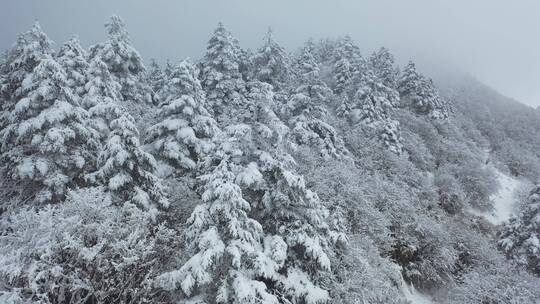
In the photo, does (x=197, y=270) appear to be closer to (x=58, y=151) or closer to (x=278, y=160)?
(x=278, y=160)

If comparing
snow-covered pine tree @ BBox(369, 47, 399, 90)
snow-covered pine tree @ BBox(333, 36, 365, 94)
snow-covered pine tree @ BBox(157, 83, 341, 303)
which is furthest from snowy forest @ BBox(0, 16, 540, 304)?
snow-covered pine tree @ BBox(369, 47, 399, 90)

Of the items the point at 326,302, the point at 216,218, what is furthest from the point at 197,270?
the point at 326,302

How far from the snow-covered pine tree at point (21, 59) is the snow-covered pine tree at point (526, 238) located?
1145 inches

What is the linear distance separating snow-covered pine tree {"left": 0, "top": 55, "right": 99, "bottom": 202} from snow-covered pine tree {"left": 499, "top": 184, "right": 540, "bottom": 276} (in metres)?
25.4

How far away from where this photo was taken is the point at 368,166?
107ft

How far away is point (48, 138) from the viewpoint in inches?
640

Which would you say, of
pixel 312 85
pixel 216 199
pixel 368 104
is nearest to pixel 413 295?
pixel 312 85

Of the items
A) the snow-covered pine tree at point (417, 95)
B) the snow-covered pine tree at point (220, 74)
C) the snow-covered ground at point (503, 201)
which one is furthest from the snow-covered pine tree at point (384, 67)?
the snow-covered pine tree at point (220, 74)

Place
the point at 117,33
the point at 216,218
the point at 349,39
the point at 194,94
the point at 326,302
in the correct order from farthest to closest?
the point at 349,39, the point at 117,33, the point at 194,94, the point at 326,302, the point at 216,218

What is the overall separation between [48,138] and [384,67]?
4464 cm

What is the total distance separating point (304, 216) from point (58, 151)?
10766 millimetres

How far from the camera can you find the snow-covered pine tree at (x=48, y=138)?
16141 mm

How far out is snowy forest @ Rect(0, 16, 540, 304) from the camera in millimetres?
10703

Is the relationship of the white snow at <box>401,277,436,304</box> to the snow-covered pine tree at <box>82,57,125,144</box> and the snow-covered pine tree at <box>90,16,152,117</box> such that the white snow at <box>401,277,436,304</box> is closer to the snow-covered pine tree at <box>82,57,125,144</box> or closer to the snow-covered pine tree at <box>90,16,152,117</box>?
the snow-covered pine tree at <box>82,57,125,144</box>
